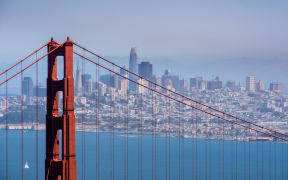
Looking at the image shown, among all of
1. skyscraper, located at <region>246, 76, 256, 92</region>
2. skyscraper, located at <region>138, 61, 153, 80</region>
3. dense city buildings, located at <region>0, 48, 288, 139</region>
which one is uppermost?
skyscraper, located at <region>138, 61, 153, 80</region>

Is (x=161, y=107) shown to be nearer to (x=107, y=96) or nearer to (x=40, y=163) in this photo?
(x=107, y=96)

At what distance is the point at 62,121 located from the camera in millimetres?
8859

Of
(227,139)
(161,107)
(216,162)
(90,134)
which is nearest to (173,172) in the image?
(216,162)

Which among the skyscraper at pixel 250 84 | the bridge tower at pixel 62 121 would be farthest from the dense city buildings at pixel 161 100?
the bridge tower at pixel 62 121

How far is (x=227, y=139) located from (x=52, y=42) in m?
67.3

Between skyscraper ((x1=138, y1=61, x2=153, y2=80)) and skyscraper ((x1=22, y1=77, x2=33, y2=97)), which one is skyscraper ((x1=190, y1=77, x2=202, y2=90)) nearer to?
skyscraper ((x1=138, y1=61, x2=153, y2=80))

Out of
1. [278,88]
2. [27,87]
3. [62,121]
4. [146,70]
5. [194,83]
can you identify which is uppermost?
[146,70]

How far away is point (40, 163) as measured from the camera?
45.5 metres

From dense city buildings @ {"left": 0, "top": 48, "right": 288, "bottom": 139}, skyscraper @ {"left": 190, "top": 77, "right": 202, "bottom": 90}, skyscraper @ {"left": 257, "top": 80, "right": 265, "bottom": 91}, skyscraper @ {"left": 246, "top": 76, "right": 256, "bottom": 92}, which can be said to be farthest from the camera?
skyscraper @ {"left": 246, "top": 76, "right": 256, "bottom": 92}

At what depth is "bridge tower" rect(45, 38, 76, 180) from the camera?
881 cm

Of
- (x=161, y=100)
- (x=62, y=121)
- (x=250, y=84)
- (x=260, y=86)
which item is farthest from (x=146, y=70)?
(x=62, y=121)

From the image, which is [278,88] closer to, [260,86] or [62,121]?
[260,86]

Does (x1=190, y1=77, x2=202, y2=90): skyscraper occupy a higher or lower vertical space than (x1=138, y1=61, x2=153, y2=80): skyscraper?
lower

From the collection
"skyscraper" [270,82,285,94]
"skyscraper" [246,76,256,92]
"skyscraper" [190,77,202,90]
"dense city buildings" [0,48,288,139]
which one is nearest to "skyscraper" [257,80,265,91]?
"dense city buildings" [0,48,288,139]
